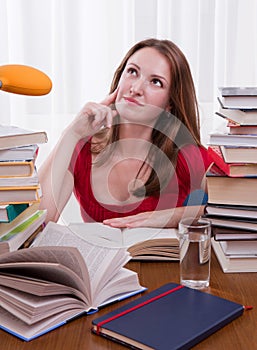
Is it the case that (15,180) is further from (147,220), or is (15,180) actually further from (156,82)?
(156,82)

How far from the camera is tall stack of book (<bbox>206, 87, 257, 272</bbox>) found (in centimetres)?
124

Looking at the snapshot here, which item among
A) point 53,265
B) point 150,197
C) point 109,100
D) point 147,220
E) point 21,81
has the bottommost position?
point 150,197

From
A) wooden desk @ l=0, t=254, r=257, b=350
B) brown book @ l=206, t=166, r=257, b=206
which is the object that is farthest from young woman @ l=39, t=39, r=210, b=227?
wooden desk @ l=0, t=254, r=257, b=350

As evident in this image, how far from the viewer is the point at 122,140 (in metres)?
1.94

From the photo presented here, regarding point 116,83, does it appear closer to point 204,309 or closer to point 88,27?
point 88,27

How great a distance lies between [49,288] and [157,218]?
0.53m

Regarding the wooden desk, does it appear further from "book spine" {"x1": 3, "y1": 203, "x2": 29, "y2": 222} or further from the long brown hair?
the long brown hair

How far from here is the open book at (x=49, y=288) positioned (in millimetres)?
972

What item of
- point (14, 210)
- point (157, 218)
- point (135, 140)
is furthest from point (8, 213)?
point (135, 140)

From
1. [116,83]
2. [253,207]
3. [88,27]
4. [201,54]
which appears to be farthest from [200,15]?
[253,207]

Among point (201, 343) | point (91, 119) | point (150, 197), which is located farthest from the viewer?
point (150, 197)

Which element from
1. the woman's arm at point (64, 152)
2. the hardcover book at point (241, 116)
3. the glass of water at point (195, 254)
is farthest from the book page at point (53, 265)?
the woman's arm at point (64, 152)

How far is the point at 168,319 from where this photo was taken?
96 cm

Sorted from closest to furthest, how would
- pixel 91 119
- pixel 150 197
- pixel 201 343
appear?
pixel 201 343, pixel 91 119, pixel 150 197
